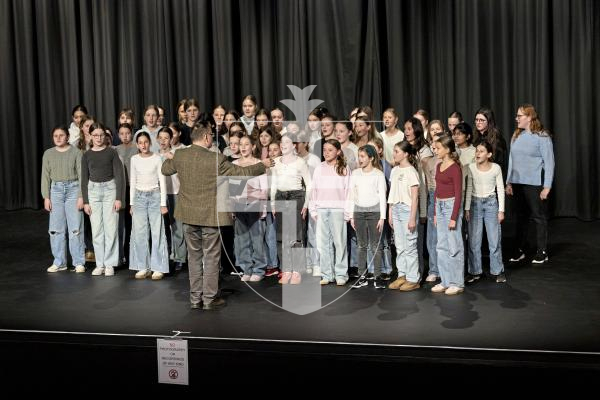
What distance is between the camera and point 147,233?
6.73 m

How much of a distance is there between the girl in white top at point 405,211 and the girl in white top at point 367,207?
17 cm

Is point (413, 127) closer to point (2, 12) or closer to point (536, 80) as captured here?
point (536, 80)

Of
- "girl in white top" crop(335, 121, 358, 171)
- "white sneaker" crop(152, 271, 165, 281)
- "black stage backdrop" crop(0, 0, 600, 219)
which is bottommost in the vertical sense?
"white sneaker" crop(152, 271, 165, 281)

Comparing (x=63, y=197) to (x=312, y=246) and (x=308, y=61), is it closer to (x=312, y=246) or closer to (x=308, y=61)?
(x=312, y=246)

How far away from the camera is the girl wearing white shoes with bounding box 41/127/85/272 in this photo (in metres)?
6.95

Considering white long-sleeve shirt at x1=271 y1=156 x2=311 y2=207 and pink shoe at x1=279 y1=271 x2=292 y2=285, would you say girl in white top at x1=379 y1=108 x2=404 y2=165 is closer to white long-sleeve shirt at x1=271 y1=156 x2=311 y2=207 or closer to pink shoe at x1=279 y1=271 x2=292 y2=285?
white long-sleeve shirt at x1=271 y1=156 x2=311 y2=207

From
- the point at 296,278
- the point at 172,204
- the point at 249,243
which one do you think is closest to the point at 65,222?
the point at 172,204

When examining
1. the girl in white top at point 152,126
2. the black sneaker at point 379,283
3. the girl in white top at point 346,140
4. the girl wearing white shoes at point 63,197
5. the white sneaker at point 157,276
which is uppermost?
the girl in white top at point 152,126

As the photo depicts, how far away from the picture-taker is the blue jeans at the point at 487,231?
6.21m

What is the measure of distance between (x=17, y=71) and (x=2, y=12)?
73 centimetres

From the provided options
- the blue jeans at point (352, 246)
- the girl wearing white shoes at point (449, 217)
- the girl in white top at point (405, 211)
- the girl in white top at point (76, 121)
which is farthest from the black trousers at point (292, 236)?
the girl in white top at point (76, 121)

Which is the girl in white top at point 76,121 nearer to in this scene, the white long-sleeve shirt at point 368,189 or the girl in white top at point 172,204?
the girl in white top at point 172,204

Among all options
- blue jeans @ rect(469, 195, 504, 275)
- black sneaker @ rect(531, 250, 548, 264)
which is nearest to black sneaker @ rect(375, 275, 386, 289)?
blue jeans @ rect(469, 195, 504, 275)

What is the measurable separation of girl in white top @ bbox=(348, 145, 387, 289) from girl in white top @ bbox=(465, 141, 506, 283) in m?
0.68
